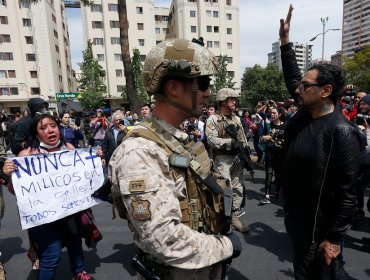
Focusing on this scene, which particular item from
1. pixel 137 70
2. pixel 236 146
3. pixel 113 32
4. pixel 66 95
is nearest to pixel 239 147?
pixel 236 146

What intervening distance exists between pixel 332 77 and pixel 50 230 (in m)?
2.72

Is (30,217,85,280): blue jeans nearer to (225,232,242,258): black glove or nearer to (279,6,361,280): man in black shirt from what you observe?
(225,232,242,258): black glove

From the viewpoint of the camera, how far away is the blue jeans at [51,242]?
244 cm

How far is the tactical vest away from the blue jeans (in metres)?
1.56

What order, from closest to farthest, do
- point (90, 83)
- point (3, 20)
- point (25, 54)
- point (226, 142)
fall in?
point (226, 142) < point (90, 83) < point (3, 20) < point (25, 54)

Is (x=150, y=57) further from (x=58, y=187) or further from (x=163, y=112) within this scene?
(x=58, y=187)

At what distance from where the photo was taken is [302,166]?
2.09 m

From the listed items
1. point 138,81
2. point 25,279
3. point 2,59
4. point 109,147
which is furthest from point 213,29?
point 25,279

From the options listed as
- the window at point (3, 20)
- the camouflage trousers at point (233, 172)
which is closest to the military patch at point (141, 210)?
the camouflage trousers at point (233, 172)

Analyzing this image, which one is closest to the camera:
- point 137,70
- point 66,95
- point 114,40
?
point 66,95

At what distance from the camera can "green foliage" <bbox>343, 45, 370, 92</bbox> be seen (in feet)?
104

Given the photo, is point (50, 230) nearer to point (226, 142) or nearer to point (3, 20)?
point (226, 142)

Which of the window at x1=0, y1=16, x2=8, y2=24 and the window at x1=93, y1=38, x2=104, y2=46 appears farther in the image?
the window at x1=93, y1=38, x2=104, y2=46

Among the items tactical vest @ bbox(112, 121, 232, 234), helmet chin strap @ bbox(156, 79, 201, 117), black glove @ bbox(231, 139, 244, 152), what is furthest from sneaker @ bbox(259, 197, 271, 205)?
helmet chin strap @ bbox(156, 79, 201, 117)
